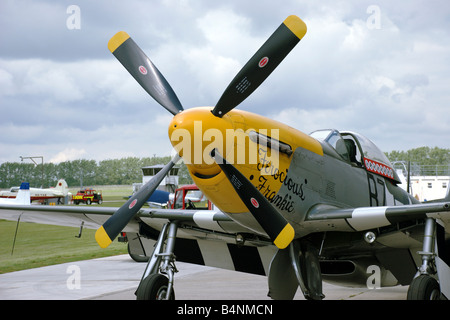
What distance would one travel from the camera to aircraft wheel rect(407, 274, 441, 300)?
16.9ft

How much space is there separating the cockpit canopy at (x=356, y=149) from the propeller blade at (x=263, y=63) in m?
2.18

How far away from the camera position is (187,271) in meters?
12.4

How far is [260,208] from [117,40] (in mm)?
2691

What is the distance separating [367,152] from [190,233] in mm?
2822

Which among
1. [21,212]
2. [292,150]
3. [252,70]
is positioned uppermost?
[252,70]

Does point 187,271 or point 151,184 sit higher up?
point 151,184

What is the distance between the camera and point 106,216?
7.48 meters

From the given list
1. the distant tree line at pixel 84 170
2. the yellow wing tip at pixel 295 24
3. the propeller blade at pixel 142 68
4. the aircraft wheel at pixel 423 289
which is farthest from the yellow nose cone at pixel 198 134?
the distant tree line at pixel 84 170

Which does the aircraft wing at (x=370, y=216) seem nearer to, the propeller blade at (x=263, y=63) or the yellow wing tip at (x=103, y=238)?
the propeller blade at (x=263, y=63)

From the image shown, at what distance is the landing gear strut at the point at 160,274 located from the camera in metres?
5.69

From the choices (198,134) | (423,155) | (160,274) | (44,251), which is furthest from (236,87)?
(423,155)

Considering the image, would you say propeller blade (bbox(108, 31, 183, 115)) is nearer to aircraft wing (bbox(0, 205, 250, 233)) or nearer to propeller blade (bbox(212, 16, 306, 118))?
propeller blade (bbox(212, 16, 306, 118))
